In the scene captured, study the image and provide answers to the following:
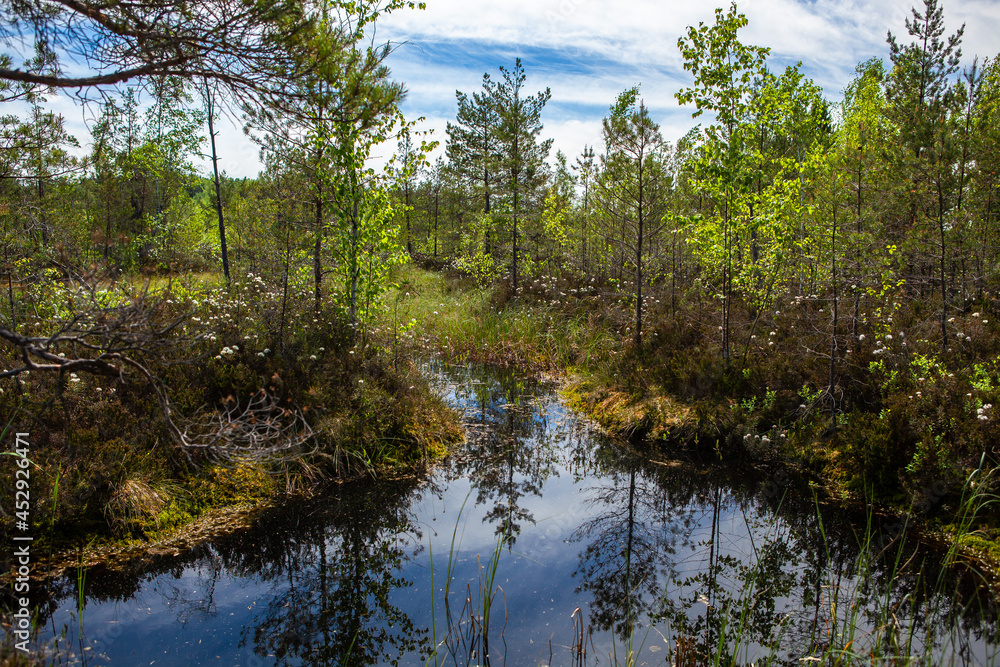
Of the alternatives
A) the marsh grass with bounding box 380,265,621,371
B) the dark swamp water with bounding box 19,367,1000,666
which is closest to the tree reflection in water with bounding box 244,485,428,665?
the dark swamp water with bounding box 19,367,1000,666

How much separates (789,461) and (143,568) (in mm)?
7998

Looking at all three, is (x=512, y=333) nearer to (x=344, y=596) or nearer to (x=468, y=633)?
(x=344, y=596)

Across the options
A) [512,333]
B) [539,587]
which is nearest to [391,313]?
[512,333]

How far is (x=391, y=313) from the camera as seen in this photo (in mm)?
10219

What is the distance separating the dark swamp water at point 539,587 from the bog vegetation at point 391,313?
0.84m

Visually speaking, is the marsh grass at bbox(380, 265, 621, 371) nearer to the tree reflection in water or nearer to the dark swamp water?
the dark swamp water

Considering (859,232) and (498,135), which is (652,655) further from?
(498,135)

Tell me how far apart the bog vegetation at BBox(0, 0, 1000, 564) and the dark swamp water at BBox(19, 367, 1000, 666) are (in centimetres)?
84

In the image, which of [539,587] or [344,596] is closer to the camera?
[344,596]

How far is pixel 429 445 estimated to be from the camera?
8.38 m

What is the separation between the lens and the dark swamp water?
13.8 feet

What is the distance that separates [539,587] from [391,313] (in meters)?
6.20

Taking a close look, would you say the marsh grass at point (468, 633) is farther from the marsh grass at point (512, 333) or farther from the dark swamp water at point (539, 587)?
the marsh grass at point (512, 333)

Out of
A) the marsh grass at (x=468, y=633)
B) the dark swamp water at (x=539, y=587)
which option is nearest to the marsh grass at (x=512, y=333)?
the dark swamp water at (x=539, y=587)
